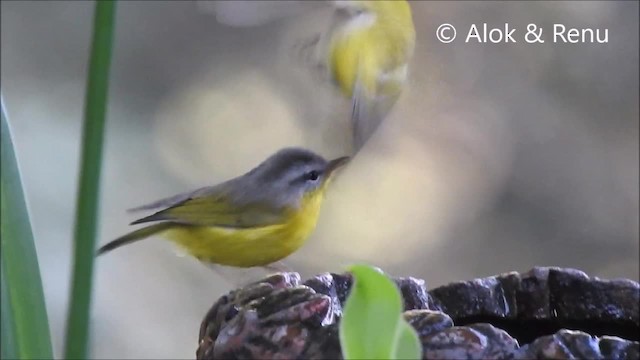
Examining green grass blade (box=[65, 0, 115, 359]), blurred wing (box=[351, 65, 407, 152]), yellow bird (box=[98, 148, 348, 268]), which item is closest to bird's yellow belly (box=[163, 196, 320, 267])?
yellow bird (box=[98, 148, 348, 268])

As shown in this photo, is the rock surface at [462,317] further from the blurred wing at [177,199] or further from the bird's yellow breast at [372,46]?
the bird's yellow breast at [372,46]

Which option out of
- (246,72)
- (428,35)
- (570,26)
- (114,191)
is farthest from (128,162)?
(570,26)

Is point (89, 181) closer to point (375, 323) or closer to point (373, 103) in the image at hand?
point (375, 323)

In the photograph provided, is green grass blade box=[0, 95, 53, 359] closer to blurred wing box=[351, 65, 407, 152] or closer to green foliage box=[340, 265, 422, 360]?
green foliage box=[340, 265, 422, 360]

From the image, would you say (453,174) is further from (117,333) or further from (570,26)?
(117,333)

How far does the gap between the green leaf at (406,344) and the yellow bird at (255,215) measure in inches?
9.5

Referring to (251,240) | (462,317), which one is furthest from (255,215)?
(462,317)

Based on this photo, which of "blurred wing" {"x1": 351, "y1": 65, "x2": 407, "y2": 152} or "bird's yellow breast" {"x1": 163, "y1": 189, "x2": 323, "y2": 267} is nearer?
"bird's yellow breast" {"x1": 163, "y1": 189, "x2": 323, "y2": 267}

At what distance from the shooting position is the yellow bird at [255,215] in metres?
0.46

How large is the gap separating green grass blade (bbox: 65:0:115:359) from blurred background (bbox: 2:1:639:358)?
1.52ft

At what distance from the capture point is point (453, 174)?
0.68 metres

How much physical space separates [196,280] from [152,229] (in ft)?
0.49

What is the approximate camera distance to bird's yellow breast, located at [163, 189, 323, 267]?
1.52 feet

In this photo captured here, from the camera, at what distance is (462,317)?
41cm
